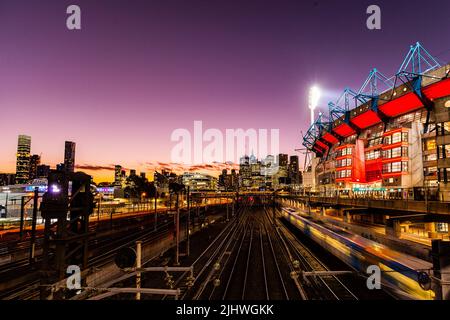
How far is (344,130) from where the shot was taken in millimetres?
88875

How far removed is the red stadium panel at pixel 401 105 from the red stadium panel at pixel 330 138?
29.4m

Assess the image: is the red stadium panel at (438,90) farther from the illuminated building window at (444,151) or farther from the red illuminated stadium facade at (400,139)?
the illuminated building window at (444,151)

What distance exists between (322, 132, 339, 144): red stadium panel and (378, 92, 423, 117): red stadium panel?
1157 inches

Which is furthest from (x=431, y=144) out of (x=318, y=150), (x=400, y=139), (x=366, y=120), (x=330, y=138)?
(x=318, y=150)

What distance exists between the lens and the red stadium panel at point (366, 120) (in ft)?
239

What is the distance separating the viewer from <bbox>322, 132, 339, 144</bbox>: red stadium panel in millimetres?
98250

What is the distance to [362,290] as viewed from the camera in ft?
54.3

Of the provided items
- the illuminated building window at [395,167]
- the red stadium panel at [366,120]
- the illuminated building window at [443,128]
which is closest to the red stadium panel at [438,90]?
the illuminated building window at [443,128]

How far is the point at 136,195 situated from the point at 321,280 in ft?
396

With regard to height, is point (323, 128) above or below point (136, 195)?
above

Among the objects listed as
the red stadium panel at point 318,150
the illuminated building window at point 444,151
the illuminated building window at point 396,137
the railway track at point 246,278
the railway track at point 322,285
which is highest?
the red stadium panel at point 318,150

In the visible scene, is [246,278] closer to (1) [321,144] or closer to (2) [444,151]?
(2) [444,151]
